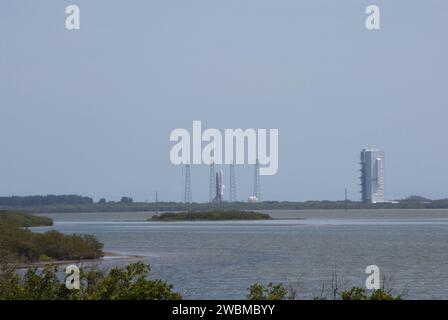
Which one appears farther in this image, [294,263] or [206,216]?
[206,216]

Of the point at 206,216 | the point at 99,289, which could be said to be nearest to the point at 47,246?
the point at 99,289

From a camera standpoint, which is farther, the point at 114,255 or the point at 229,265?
the point at 114,255

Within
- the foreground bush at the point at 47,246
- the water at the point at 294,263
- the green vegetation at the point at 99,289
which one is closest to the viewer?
the green vegetation at the point at 99,289

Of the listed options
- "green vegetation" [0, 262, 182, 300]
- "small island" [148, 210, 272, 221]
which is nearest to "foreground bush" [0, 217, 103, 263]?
"green vegetation" [0, 262, 182, 300]

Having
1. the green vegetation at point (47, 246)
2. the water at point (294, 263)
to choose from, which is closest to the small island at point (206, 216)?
the water at point (294, 263)

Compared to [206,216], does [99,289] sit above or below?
above

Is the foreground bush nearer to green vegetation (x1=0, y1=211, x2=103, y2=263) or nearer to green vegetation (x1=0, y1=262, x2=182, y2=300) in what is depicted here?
green vegetation (x1=0, y1=211, x2=103, y2=263)

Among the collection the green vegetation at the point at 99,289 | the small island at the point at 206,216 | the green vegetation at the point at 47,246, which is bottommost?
the small island at the point at 206,216

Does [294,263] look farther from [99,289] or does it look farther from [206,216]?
[206,216]

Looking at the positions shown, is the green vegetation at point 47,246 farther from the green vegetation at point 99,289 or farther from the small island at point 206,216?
the small island at point 206,216
